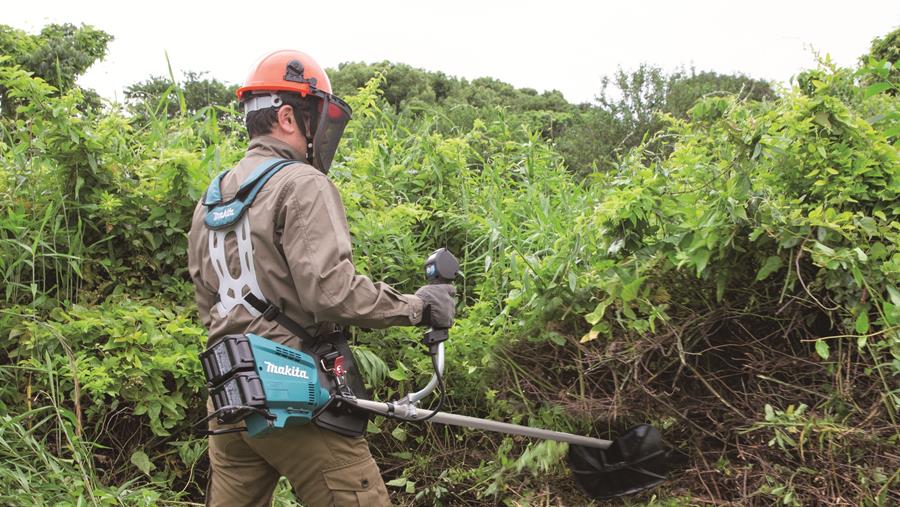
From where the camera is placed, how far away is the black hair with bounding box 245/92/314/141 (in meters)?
2.99

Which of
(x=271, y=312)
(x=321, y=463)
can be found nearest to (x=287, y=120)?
(x=271, y=312)

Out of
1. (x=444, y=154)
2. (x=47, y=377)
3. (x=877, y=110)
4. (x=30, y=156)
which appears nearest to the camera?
(x=47, y=377)

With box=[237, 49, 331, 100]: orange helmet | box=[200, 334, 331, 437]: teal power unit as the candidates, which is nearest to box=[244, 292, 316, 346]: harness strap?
box=[200, 334, 331, 437]: teal power unit

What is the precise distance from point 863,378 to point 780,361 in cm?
31

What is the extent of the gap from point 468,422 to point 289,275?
0.95 meters

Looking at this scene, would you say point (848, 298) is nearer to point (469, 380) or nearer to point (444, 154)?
point (469, 380)

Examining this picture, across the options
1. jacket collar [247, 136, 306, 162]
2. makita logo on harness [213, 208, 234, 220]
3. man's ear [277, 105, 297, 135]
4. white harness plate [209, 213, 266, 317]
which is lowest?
white harness plate [209, 213, 266, 317]

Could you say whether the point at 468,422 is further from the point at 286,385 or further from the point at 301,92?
the point at 301,92

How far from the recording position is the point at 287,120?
3002 millimetres

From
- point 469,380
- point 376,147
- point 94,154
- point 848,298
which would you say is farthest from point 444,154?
point 848,298

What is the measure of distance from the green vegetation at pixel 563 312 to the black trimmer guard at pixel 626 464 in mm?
98

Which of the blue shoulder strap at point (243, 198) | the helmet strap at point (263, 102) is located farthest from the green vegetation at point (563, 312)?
the helmet strap at point (263, 102)

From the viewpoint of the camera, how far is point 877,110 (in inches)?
161

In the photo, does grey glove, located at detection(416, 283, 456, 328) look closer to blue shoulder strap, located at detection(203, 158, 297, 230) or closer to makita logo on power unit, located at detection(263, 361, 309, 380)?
makita logo on power unit, located at detection(263, 361, 309, 380)
